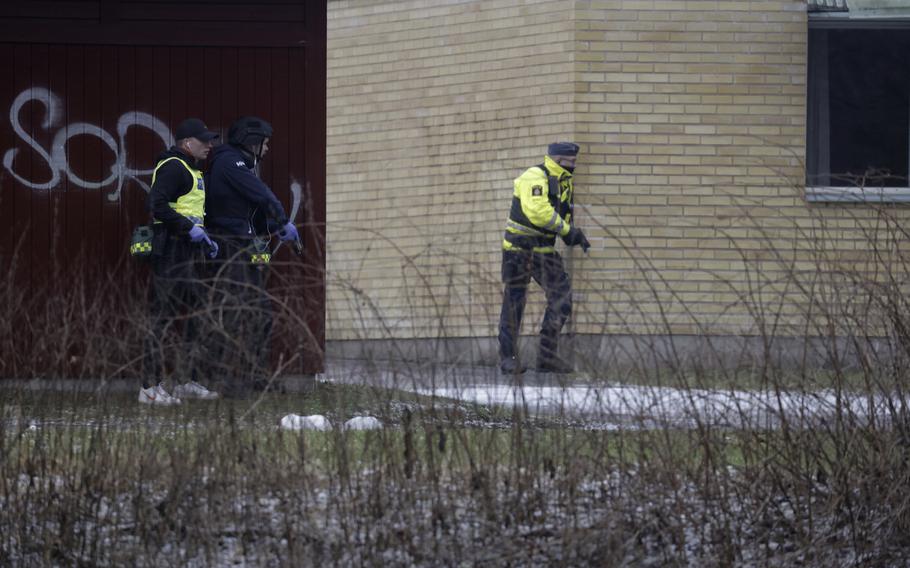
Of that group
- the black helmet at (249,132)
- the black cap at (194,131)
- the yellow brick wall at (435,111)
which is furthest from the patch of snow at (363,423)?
the yellow brick wall at (435,111)

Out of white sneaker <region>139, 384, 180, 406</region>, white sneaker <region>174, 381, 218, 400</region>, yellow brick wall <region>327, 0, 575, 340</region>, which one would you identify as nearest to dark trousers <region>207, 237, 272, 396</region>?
white sneaker <region>174, 381, 218, 400</region>

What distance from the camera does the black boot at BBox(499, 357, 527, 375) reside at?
5.89 metres

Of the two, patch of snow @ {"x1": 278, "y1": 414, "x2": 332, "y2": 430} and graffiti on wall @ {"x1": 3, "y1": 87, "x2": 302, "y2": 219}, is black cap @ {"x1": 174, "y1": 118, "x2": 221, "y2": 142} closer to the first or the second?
graffiti on wall @ {"x1": 3, "y1": 87, "x2": 302, "y2": 219}

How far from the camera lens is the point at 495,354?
616 cm

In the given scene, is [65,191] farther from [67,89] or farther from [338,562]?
[338,562]

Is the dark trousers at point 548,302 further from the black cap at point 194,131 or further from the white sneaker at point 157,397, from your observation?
the black cap at point 194,131

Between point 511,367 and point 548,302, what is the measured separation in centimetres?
29

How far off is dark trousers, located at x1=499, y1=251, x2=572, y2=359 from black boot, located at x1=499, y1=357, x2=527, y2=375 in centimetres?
6

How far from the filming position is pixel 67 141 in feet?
34.2

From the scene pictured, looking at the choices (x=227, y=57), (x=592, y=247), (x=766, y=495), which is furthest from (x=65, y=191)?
(x=766, y=495)

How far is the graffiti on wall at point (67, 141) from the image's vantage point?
34.0 ft

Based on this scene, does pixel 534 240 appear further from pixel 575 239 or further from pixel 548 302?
pixel 548 302

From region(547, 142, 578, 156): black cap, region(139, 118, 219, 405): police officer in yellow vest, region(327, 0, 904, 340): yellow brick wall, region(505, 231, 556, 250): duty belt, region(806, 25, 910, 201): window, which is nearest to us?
region(139, 118, 219, 405): police officer in yellow vest

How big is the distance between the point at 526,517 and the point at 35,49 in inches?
238
